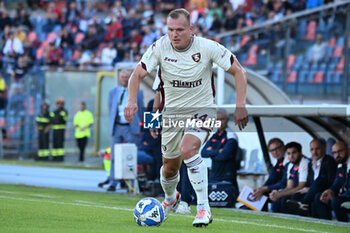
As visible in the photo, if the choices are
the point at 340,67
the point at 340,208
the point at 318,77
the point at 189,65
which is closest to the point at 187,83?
the point at 189,65

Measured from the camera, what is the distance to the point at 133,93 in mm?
7672

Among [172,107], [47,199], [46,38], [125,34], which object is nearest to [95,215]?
[172,107]

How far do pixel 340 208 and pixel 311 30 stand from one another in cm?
1044

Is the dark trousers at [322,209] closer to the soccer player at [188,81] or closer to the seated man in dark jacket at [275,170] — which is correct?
the seated man in dark jacket at [275,170]

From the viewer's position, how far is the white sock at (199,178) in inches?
307

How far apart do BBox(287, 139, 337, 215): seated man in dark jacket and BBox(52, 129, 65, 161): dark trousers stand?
45.7 feet

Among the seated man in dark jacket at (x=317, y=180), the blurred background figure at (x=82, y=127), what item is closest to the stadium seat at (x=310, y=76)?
the blurred background figure at (x=82, y=127)

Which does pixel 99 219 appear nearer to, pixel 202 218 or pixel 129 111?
pixel 202 218

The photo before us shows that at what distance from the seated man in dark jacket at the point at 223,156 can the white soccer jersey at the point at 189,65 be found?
4.32 meters

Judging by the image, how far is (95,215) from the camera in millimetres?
8828

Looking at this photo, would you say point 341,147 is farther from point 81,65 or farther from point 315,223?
point 81,65

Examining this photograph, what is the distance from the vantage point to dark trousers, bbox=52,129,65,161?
24047 mm

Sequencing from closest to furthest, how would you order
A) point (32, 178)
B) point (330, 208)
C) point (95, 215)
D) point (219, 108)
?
point (95, 215) < point (330, 208) < point (219, 108) < point (32, 178)

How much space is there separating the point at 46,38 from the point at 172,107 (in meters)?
24.4
